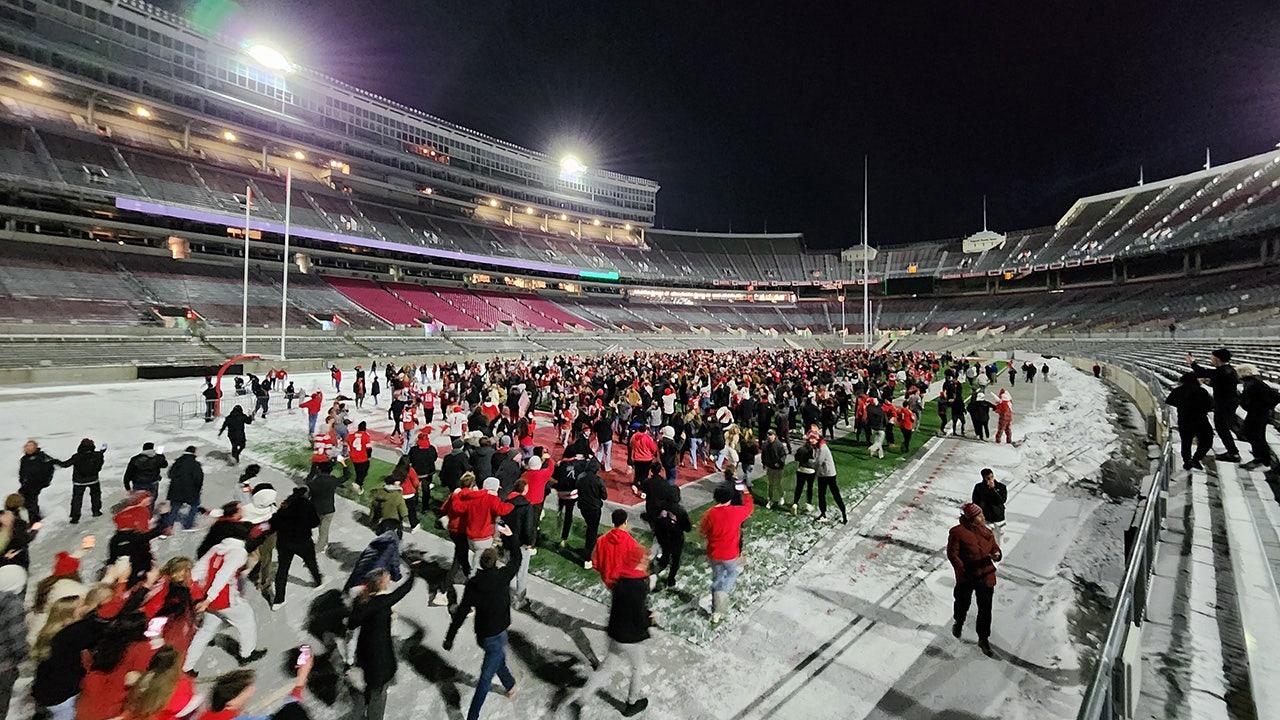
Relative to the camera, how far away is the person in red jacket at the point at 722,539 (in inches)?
225

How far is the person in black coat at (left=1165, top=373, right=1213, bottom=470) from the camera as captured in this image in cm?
708

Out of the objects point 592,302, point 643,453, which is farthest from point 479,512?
point 592,302

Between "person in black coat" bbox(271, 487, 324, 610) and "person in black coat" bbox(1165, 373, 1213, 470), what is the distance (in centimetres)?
1137

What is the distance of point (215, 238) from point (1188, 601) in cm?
5570

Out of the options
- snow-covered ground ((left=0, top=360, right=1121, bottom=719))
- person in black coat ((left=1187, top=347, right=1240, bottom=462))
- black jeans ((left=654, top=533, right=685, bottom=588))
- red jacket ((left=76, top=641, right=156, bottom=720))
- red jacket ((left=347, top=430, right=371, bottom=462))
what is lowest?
snow-covered ground ((left=0, top=360, right=1121, bottom=719))

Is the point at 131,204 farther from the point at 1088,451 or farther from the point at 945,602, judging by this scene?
the point at 1088,451

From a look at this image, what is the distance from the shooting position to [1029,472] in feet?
37.9

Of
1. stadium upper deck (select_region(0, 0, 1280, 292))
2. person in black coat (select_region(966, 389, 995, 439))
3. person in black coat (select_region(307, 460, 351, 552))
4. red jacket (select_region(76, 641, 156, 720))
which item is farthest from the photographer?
stadium upper deck (select_region(0, 0, 1280, 292))

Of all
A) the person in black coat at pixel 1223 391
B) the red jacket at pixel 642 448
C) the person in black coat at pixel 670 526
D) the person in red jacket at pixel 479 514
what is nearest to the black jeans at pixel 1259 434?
the person in black coat at pixel 1223 391

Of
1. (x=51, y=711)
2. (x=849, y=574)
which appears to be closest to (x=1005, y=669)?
(x=849, y=574)

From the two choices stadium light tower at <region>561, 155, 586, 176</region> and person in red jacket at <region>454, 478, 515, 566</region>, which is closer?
person in red jacket at <region>454, 478, 515, 566</region>

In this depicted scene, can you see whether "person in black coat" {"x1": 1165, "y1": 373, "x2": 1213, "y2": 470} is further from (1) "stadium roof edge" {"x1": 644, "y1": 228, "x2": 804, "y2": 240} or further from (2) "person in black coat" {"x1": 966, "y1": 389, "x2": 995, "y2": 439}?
(1) "stadium roof edge" {"x1": 644, "y1": 228, "x2": 804, "y2": 240}

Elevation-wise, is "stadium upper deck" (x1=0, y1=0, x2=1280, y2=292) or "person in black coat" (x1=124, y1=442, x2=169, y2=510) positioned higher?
"stadium upper deck" (x1=0, y1=0, x2=1280, y2=292)

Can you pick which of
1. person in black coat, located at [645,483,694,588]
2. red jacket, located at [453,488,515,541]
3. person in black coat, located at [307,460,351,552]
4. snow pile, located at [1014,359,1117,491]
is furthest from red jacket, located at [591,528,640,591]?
snow pile, located at [1014,359,1117,491]
